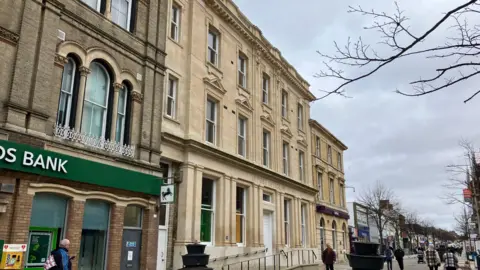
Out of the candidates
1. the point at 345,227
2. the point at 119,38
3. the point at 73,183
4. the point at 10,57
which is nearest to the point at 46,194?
the point at 73,183

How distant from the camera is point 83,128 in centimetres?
1259

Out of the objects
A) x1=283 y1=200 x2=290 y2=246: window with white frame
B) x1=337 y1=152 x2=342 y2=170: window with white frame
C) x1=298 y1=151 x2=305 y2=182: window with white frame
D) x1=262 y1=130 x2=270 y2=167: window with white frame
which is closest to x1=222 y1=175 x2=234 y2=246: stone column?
x1=262 y1=130 x2=270 y2=167: window with white frame

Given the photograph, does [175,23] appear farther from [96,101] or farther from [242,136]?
[242,136]

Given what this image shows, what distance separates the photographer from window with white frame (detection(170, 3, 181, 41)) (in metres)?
18.1

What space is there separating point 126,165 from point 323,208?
21347 mm

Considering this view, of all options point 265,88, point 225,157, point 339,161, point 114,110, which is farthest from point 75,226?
point 339,161

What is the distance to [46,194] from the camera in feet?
36.7

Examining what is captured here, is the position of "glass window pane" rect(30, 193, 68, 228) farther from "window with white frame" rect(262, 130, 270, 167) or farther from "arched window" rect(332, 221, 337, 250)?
"arched window" rect(332, 221, 337, 250)

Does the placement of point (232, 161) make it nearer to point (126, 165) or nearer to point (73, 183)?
point (126, 165)

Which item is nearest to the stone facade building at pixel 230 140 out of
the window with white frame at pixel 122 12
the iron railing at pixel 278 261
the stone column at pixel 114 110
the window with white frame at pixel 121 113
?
the iron railing at pixel 278 261

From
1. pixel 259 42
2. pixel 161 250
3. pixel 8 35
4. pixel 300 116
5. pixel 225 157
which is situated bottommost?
pixel 161 250

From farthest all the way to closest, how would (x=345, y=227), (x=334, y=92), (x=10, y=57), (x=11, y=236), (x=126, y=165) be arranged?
1. (x=345, y=227)
2. (x=126, y=165)
3. (x=10, y=57)
4. (x=11, y=236)
5. (x=334, y=92)

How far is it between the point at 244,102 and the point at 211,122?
3190 mm

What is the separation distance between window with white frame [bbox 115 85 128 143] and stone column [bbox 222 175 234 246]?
665 cm
